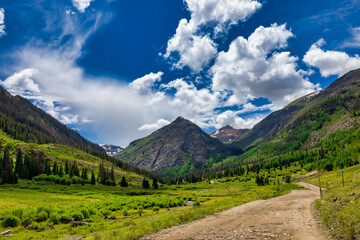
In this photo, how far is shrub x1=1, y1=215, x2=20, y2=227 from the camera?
33.9 m

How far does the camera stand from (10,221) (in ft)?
113

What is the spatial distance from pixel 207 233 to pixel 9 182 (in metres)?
139

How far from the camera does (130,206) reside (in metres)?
64.8

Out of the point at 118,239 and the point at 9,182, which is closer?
the point at 118,239

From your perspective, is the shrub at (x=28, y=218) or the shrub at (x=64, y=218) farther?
the shrub at (x=64, y=218)

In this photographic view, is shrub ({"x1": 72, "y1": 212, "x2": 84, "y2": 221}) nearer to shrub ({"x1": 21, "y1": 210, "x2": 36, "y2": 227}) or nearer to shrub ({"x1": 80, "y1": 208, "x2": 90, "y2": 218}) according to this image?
shrub ({"x1": 80, "y1": 208, "x2": 90, "y2": 218})

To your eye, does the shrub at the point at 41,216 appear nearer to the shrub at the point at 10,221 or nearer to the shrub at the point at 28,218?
the shrub at the point at 28,218

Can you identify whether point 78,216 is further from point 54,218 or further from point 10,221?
point 10,221

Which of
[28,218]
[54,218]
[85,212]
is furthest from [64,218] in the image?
[28,218]

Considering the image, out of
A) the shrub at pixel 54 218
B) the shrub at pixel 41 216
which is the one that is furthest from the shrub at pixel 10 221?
the shrub at pixel 54 218

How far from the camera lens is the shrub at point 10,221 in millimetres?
33900

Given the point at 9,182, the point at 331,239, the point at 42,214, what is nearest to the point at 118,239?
the point at 331,239

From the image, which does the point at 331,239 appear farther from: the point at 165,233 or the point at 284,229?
the point at 165,233

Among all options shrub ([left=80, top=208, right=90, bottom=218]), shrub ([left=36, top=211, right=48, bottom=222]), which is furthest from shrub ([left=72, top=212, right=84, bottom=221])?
shrub ([left=36, top=211, right=48, bottom=222])
